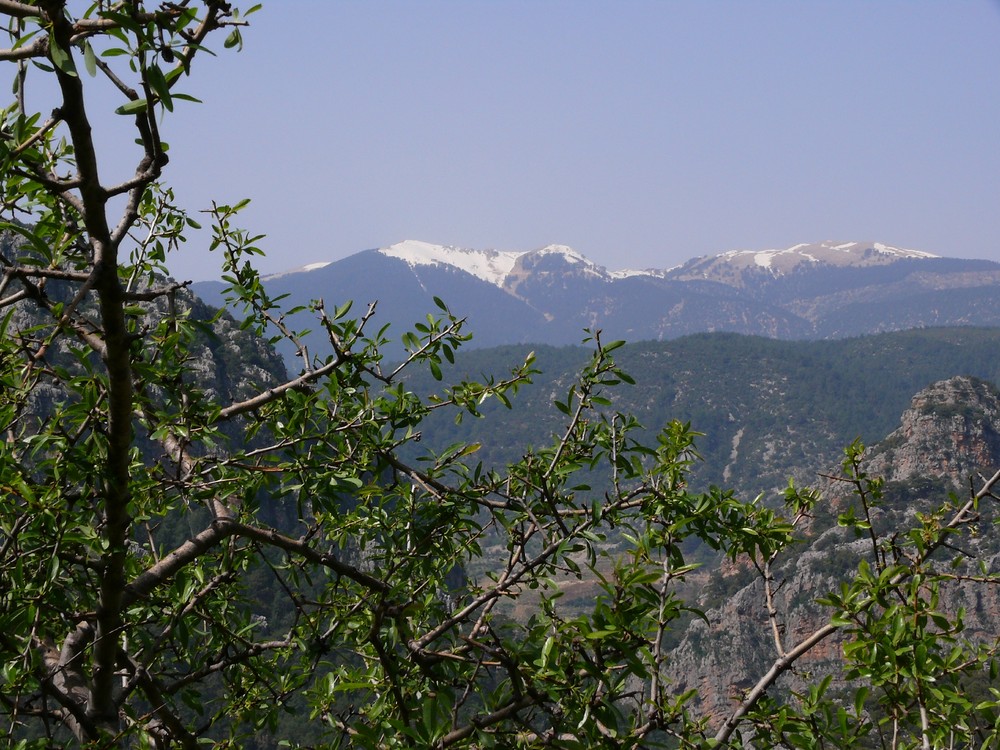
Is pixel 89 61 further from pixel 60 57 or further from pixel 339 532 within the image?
pixel 339 532

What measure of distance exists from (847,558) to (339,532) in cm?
5956

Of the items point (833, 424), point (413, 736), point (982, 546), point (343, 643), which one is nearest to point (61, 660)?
point (343, 643)

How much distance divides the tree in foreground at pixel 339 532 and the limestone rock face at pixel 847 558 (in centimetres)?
4872

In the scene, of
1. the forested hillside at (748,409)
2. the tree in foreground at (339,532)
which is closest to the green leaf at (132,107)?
the tree in foreground at (339,532)

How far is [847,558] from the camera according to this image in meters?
57.3

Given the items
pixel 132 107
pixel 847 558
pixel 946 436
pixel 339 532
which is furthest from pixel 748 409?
pixel 132 107

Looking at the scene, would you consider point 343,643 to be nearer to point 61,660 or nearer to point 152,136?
point 61,660

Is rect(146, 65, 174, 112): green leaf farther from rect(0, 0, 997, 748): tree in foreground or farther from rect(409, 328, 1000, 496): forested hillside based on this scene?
rect(409, 328, 1000, 496): forested hillside

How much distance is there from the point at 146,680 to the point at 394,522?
1225 mm

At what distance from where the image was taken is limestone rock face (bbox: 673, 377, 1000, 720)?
182ft

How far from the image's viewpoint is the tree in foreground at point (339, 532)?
254 centimetres

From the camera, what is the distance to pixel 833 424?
7013 inches

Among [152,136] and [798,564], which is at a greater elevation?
[152,136]

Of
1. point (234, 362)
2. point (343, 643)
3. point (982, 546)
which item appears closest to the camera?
point (343, 643)
